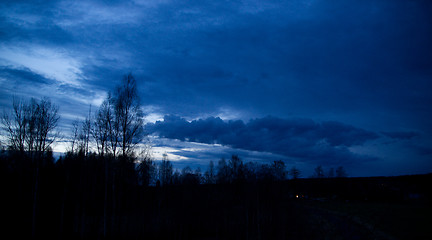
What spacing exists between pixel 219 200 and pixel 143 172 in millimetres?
5325

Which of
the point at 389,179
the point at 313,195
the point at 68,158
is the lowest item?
the point at 313,195

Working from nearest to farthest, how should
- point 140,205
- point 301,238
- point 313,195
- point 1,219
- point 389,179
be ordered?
point 1,219 → point 140,205 → point 301,238 → point 389,179 → point 313,195

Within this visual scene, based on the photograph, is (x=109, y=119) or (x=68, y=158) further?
(x=109, y=119)

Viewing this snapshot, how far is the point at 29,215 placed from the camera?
12.5 meters

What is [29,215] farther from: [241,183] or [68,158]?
[241,183]

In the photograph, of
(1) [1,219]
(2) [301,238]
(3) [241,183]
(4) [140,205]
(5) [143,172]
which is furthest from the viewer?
(2) [301,238]

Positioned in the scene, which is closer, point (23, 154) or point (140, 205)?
point (140, 205)

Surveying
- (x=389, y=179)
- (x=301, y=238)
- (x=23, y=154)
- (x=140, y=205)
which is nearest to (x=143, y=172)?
(x=140, y=205)

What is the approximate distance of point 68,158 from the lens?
41.8 ft

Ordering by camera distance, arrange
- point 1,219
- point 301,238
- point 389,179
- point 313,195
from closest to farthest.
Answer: point 1,219
point 301,238
point 389,179
point 313,195

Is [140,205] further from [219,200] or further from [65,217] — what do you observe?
[219,200]

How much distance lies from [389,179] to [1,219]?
76.4m

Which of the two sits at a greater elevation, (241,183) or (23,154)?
(23,154)

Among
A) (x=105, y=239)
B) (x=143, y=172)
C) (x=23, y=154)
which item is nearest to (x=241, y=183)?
(x=143, y=172)
